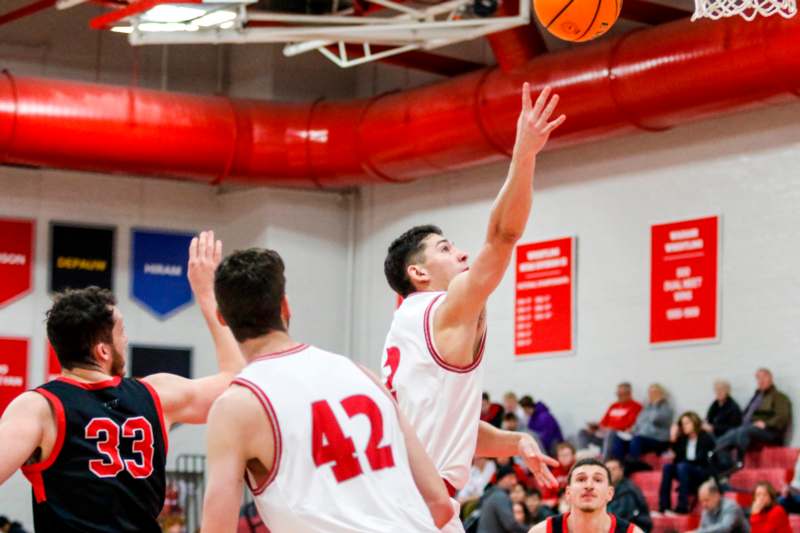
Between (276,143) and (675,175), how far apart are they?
6108mm

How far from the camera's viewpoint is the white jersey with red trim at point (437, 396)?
6004 millimetres

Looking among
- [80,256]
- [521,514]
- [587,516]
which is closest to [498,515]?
[521,514]

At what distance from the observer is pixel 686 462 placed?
16703mm

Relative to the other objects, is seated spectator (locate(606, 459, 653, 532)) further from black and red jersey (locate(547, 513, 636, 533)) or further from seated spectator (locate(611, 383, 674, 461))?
black and red jersey (locate(547, 513, 636, 533))

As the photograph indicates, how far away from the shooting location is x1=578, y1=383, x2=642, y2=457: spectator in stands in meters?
18.1

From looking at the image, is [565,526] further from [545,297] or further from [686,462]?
[545,297]

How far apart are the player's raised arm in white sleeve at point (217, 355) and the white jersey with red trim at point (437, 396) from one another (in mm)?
862

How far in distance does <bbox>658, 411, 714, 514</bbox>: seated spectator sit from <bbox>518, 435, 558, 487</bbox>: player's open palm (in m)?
10.5

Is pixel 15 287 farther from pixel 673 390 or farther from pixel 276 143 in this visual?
pixel 673 390

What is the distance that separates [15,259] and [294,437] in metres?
18.4

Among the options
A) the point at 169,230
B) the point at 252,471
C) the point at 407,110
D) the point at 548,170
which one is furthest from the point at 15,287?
the point at 252,471

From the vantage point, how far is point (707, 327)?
17828 mm

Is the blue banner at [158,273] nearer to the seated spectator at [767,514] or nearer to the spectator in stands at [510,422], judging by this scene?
the spectator in stands at [510,422]

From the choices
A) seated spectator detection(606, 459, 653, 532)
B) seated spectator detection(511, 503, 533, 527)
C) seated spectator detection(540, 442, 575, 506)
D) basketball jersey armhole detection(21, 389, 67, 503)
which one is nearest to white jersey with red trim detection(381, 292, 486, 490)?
basketball jersey armhole detection(21, 389, 67, 503)
